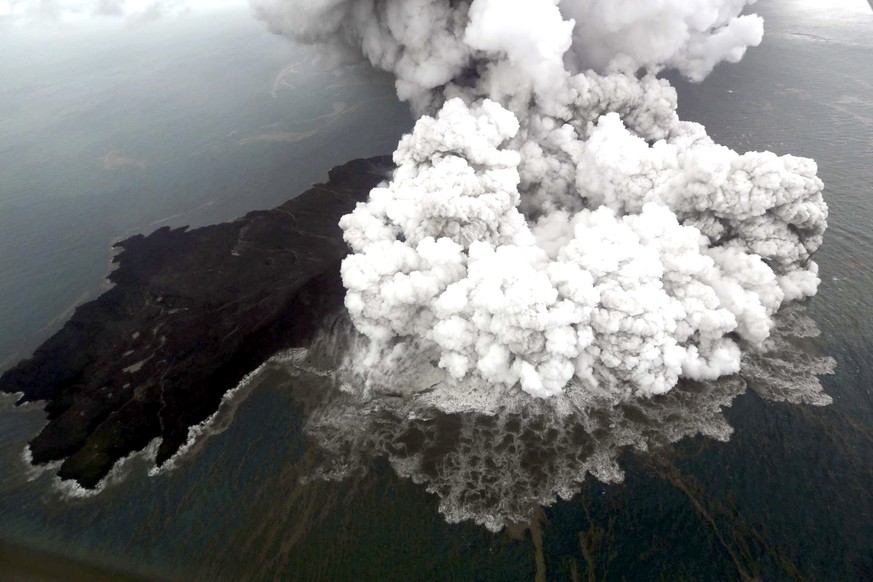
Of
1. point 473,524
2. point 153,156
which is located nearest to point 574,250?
point 473,524

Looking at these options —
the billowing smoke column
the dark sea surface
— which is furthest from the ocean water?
the billowing smoke column

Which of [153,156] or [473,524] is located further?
[153,156]

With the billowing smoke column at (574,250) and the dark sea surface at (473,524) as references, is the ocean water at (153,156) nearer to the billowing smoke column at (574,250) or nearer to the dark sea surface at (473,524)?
the dark sea surface at (473,524)

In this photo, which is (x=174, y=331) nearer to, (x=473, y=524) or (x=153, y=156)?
(x=473, y=524)

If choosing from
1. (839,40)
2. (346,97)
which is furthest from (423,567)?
(839,40)

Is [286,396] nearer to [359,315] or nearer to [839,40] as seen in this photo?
[359,315]

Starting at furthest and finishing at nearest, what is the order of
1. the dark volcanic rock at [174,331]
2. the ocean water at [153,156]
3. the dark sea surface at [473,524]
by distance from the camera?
the ocean water at [153,156], the dark volcanic rock at [174,331], the dark sea surface at [473,524]

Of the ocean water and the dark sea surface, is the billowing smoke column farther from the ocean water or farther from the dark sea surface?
the ocean water

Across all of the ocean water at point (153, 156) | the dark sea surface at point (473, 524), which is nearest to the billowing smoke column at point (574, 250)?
the dark sea surface at point (473, 524)
